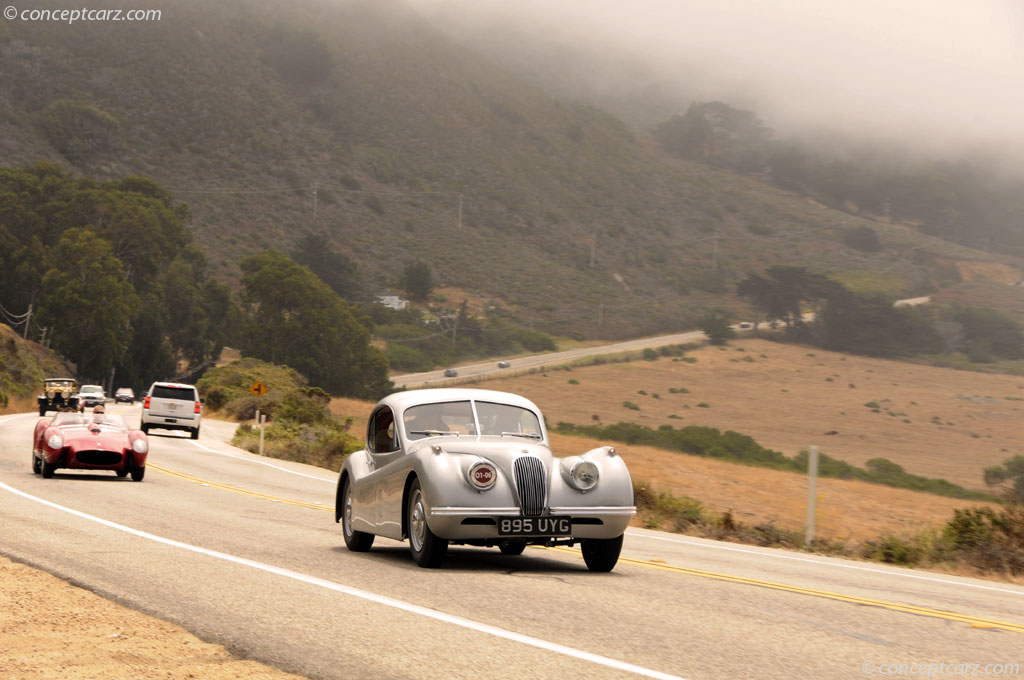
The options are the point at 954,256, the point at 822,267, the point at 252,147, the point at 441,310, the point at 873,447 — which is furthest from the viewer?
the point at 954,256

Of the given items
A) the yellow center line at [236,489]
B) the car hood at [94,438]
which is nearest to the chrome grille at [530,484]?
the yellow center line at [236,489]

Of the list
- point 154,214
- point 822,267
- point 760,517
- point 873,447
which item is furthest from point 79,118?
point 760,517

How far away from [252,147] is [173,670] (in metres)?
159

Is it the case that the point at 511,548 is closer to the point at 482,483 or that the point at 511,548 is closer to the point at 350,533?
the point at 350,533

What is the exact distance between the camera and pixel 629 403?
98.8m

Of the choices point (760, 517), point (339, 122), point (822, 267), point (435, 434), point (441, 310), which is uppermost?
point (339, 122)

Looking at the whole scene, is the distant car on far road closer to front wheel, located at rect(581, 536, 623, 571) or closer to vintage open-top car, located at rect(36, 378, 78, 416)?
vintage open-top car, located at rect(36, 378, 78, 416)

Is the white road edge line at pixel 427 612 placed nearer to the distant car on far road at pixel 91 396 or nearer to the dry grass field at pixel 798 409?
the dry grass field at pixel 798 409

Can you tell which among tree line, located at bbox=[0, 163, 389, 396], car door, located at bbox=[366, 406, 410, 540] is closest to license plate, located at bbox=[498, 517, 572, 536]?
car door, located at bbox=[366, 406, 410, 540]

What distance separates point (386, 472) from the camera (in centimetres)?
1074

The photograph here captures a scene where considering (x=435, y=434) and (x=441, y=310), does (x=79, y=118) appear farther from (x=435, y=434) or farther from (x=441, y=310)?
(x=435, y=434)

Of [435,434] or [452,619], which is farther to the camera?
[435,434]

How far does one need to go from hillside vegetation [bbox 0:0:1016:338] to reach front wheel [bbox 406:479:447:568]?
119 m

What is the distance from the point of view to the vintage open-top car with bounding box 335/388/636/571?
969 cm
